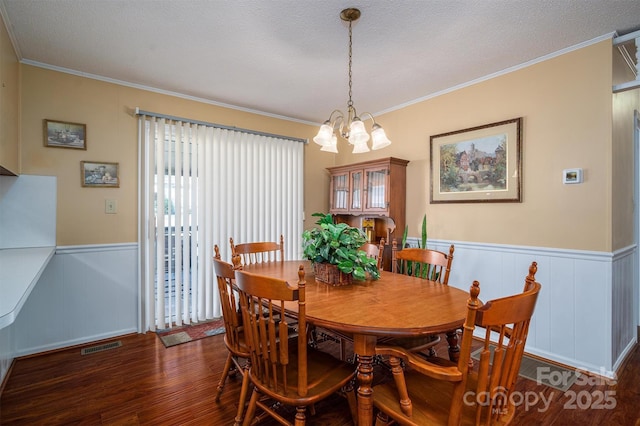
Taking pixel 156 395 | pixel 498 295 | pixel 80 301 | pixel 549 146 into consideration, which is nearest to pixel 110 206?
pixel 80 301

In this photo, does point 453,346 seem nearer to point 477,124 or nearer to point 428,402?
point 428,402

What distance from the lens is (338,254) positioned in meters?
1.84

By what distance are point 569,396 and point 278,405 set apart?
1.89 meters

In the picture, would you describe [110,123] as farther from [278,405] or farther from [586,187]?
[586,187]

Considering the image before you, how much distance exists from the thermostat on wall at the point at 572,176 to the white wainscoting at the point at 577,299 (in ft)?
1.77

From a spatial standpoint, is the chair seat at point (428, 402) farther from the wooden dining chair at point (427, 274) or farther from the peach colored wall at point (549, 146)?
the peach colored wall at point (549, 146)

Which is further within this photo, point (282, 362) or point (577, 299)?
point (577, 299)

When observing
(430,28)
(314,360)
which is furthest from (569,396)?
(430,28)

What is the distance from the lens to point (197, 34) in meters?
2.20

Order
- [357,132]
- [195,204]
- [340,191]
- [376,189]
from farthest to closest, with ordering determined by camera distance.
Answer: [340,191] < [376,189] < [195,204] < [357,132]

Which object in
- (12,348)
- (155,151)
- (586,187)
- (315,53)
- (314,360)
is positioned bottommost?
(12,348)

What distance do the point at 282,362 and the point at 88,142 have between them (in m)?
2.76

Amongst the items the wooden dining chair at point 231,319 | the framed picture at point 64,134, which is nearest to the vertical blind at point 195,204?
the framed picture at point 64,134

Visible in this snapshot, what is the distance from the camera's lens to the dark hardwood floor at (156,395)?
1.82m
